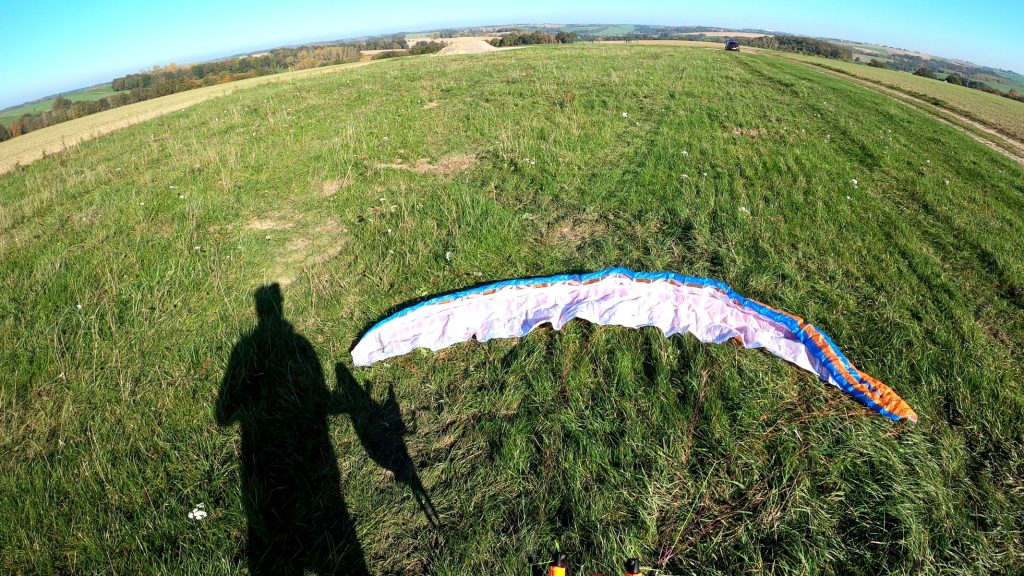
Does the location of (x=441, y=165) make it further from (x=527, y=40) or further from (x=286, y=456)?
(x=527, y=40)

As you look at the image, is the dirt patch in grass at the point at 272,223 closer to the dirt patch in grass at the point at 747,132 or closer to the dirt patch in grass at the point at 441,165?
the dirt patch in grass at the point at 441,165

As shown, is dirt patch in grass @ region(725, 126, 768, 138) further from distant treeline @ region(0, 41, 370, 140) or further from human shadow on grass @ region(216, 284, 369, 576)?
distant treeline @ region(0, 41, 370, 140)

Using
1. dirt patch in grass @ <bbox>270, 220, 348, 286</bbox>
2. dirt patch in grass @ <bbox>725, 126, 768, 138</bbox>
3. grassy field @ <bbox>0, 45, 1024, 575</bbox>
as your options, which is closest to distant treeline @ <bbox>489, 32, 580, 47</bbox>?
dirt patch in grass @ <bbox>725, 126, 768, 138</bbox>

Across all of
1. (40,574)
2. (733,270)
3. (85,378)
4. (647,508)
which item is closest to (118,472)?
(40,574)

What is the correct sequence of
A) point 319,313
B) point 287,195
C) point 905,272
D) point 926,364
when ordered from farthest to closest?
point 287,195 → point 905,272 → point 319,313 → point 926,364

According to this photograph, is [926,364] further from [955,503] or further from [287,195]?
[287,195]

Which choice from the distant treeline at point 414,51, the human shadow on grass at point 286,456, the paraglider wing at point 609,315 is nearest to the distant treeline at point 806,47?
the distant treeline at point 414,51
